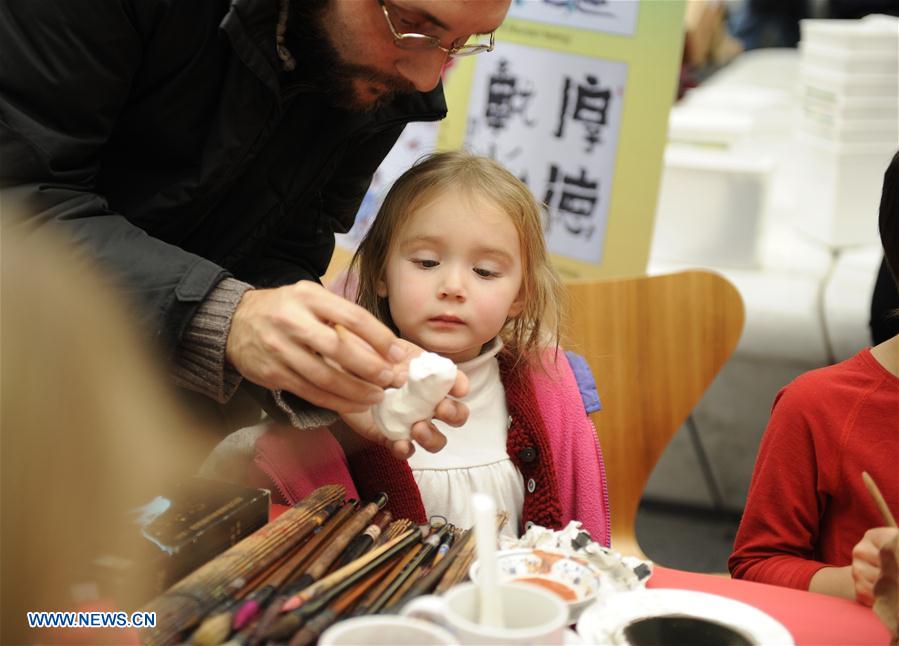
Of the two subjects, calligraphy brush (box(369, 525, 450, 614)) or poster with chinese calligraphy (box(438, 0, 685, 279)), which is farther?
poster with chinese calligraphy (box(438, 0, 685, 279))

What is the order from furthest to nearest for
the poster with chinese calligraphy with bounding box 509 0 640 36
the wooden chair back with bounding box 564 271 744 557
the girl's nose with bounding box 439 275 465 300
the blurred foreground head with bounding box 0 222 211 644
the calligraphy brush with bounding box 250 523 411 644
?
the poster with chinese calligraphy with bounding box 509 0 640 36 → the wooden chair back with bounding box 564 271 744 557 → the girl's nose with bounding box 439 275 465 300 → the calligraphy brush with bounding box 250 523 411 644 → the blurred foreground head with bounding box 0 222 211 644

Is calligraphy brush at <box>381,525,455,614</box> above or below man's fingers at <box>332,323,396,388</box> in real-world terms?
below

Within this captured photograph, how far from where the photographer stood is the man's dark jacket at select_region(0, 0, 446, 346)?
4.57 feet

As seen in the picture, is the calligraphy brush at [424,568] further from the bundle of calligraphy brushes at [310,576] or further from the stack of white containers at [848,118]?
the stack of white containers at [848,118]

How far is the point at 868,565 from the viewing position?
1163 millimetres

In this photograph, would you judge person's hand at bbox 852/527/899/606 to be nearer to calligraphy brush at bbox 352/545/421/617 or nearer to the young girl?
calligraphy brush at bbox 352/545/421/617

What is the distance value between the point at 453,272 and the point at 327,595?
30.6 inches

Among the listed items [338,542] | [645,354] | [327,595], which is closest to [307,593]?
[327,595]

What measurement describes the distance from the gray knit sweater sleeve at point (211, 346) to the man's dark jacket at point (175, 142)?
0.06 feet

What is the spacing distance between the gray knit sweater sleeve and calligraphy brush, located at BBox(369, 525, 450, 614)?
358mm

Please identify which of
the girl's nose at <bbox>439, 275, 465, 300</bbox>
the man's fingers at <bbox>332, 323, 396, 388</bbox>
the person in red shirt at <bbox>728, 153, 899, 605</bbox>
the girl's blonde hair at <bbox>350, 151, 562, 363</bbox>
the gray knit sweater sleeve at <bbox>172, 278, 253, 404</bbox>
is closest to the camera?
the man's fingers at <bbox>332, 323, 396, 388</bbox>

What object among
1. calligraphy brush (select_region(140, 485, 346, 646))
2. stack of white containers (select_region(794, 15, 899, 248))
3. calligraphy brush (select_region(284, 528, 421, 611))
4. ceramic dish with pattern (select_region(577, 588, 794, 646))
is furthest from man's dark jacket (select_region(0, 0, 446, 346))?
stack of white containers (select_region(794, 15, 899, 248))

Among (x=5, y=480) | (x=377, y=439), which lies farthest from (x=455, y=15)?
(x=5, y=480)

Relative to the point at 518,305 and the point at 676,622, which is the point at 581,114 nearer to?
the point at 518,305
